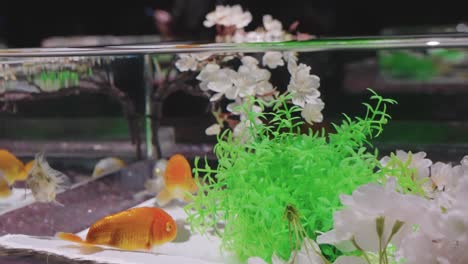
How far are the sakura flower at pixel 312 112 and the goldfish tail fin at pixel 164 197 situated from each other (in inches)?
16.7

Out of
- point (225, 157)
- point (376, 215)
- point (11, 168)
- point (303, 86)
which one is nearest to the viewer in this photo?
point (376, 215)

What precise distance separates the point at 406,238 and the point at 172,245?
49 centimetres

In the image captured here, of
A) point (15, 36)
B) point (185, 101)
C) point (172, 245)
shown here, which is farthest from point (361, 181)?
point (15, 36)

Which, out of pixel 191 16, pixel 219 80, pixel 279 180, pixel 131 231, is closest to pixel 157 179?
pixel 219 80

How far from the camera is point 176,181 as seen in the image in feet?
4.16

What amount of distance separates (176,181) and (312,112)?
396 millimetres

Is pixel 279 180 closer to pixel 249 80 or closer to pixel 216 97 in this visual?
pixel 249 80

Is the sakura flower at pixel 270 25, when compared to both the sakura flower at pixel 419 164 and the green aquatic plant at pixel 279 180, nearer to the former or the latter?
the green aquatic plant at pixel 279 180

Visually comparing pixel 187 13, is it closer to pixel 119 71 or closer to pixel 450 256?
pixel 119 71

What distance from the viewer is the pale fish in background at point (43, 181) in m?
1.21

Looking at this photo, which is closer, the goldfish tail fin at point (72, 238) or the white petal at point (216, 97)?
the goldfish tail fin at point (72, 238)

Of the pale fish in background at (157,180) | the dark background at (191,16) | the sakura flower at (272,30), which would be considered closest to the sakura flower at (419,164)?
the pale fish in background at (157,180)

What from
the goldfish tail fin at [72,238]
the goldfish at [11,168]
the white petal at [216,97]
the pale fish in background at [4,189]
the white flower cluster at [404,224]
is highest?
the white petal at [216,97]

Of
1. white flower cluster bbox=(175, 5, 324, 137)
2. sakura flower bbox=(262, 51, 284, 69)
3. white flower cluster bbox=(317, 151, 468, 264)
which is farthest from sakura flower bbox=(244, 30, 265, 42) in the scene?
white flower cluster bbox=(317, 151, 468, 264)
